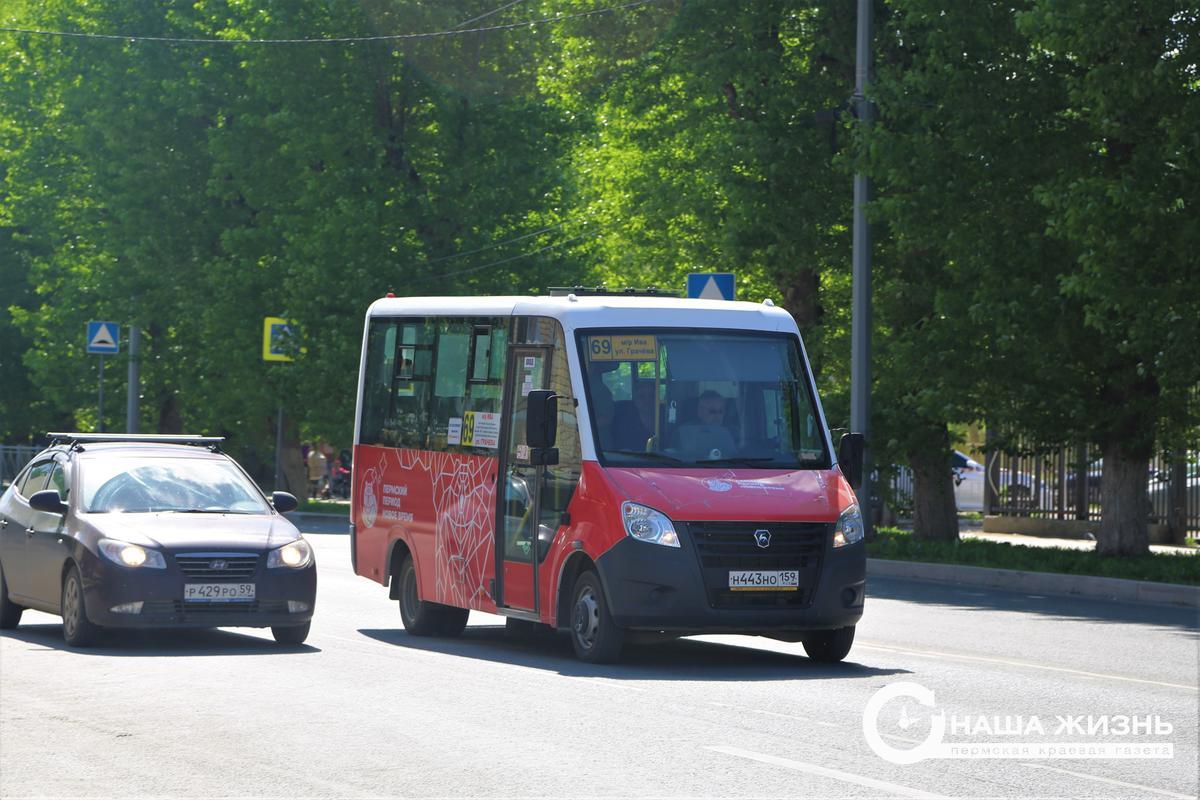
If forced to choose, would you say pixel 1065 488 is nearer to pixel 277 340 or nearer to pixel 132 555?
pixel 277 340

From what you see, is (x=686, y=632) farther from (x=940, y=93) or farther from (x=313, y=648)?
(x=940, y=93)

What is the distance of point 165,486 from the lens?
56.5 ft

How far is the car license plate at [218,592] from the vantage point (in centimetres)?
1574

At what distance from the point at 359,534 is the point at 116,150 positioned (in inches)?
1339

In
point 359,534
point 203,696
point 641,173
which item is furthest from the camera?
point 641,173

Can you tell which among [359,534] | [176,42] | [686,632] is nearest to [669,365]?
[686,632]

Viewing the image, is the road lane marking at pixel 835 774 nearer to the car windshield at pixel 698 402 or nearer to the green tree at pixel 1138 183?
the car windshield at pixel 698 402

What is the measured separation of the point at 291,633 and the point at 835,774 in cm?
777

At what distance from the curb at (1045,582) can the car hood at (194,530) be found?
34.3 feet

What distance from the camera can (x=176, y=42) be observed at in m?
50.7

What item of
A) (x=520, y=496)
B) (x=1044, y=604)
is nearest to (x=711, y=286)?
(x=1044, y=604)

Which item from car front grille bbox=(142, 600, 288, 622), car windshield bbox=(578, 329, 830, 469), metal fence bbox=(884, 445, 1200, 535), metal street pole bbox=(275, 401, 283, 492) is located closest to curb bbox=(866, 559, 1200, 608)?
metal fence bbox=(884, 445, 1200, 535)

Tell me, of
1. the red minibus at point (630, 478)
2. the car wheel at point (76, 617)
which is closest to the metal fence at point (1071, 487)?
the red minibus at point (630, 478)

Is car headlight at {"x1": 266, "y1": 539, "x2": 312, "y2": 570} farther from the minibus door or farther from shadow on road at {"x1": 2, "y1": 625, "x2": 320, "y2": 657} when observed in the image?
the minibus door
